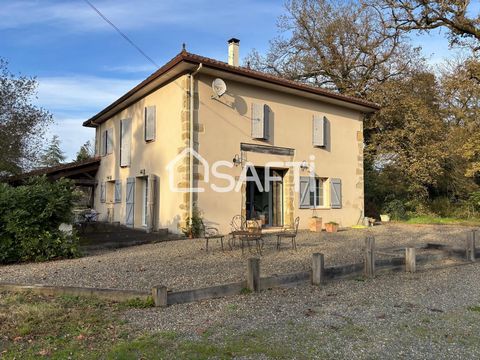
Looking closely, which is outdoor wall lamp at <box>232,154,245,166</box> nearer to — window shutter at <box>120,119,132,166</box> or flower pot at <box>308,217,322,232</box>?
flower pot at <box>308,217,322,232</box>

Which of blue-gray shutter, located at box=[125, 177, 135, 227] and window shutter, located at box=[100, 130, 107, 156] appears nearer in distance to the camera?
blue-gray shutter, located at box=[125, 177, 135, 227]

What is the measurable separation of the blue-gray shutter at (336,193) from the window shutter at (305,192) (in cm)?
106

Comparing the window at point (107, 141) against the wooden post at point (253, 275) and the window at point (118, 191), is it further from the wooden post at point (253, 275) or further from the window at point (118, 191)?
the wooden post at point (253, 275)

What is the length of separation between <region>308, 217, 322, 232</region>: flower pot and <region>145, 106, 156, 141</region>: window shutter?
5.57 m

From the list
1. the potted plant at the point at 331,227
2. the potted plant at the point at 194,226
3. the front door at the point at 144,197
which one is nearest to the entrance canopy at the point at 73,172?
the front door at the point at 144,197

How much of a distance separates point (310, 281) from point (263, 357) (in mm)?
2293

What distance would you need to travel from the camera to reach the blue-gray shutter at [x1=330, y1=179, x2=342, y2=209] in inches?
531

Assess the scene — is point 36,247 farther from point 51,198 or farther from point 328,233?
point 328,233

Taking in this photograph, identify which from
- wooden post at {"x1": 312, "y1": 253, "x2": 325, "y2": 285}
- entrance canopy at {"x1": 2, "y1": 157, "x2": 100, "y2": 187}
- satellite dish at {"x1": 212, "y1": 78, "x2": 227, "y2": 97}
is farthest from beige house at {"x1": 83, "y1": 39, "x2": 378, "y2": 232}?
wooden post at {"x1": 312, "y1": 253, "x2": 325, "y2": 285}

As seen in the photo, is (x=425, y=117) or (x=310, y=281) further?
(x=425, y=117)

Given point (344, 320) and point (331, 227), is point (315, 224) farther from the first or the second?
point (344, 320)

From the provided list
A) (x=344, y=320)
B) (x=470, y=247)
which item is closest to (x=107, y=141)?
(x=470, y=247)

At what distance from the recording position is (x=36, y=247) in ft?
23.7

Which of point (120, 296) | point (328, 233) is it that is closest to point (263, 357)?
point (120, 296)
